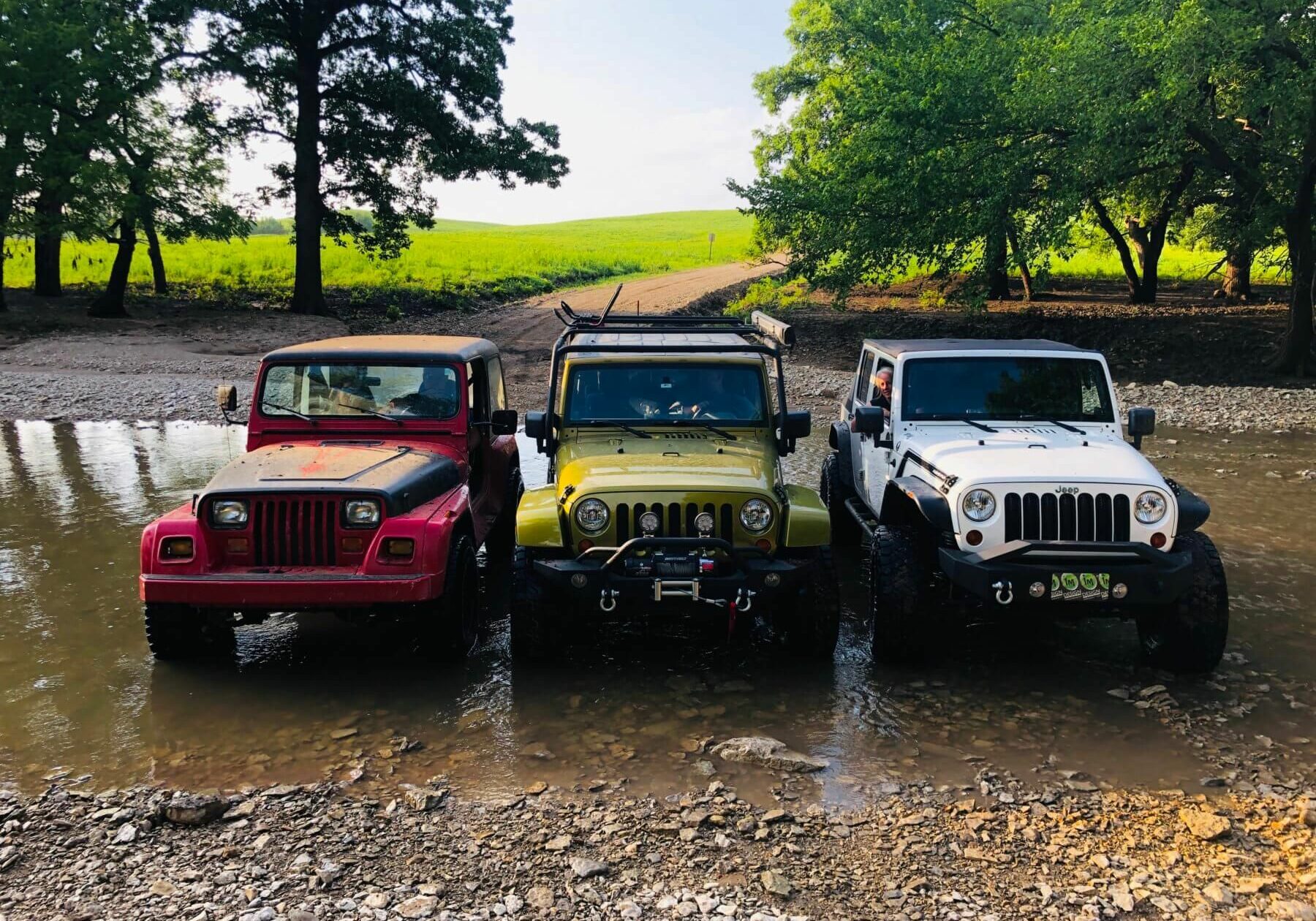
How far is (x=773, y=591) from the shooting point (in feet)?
19.1

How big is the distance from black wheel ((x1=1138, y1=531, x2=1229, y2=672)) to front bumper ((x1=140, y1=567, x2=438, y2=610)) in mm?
4318

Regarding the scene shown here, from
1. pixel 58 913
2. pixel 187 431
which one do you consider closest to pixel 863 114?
pixel 187 431

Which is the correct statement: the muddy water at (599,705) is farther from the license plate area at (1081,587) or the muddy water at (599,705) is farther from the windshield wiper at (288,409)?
the windshield wiper at (288,409)

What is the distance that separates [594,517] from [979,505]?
2.24 meters

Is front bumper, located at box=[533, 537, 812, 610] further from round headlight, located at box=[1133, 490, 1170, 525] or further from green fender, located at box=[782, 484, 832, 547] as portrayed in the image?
round headlight, located at box=[1133, 490, 1170, 525]

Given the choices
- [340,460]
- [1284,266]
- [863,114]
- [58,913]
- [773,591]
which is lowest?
[58,913]

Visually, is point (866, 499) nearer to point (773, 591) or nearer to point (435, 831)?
point (773, 591)

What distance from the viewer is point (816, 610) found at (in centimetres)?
602

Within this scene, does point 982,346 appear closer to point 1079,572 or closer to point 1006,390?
point 1006,390

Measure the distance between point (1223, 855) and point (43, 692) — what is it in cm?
610

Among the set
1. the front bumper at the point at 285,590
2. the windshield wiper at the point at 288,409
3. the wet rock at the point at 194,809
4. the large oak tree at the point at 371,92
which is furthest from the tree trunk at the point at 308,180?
the wet rock at the point at 194,809

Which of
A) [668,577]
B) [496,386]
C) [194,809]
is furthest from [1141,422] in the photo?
[194,809]

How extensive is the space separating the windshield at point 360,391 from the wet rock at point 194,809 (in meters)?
3.28

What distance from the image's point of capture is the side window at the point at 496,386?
842cm
